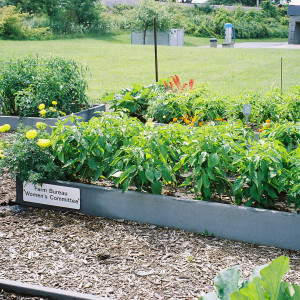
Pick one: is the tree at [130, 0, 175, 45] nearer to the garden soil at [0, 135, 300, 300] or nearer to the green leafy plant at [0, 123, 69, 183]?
the green leafy plant at [0, 123, 69, 183]

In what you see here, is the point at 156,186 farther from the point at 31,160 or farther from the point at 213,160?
the point at 31,160

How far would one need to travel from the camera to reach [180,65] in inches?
703

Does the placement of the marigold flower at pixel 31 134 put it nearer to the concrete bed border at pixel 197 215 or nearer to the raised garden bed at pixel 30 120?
the concrete bed border at pixel 197 215

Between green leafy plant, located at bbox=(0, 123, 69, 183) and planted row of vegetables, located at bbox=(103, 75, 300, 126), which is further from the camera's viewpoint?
planted row of vegetables, located at bbox=(103, 75, 300, 126)

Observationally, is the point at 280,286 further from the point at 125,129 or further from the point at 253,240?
the point at 125,129

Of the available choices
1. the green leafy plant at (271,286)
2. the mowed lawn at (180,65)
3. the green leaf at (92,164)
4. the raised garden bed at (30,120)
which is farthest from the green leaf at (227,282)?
the mowed lawn at (180,65)

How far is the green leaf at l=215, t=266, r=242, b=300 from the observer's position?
1485 mm

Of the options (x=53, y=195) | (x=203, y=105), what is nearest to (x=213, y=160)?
(x=53, y=195)

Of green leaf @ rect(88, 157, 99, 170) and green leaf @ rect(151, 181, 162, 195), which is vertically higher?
green leaf @ rect(88, 157, 99, 170)

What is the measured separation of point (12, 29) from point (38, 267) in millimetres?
27826

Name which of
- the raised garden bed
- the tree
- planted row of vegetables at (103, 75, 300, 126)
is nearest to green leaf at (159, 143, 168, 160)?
planted row of vegetables at (103, 75, 300, 126)

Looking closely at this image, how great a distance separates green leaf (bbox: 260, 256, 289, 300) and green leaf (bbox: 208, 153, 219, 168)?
7.55 feet

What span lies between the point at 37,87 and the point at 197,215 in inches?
179

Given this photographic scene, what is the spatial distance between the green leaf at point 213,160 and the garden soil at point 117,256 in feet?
1.86
